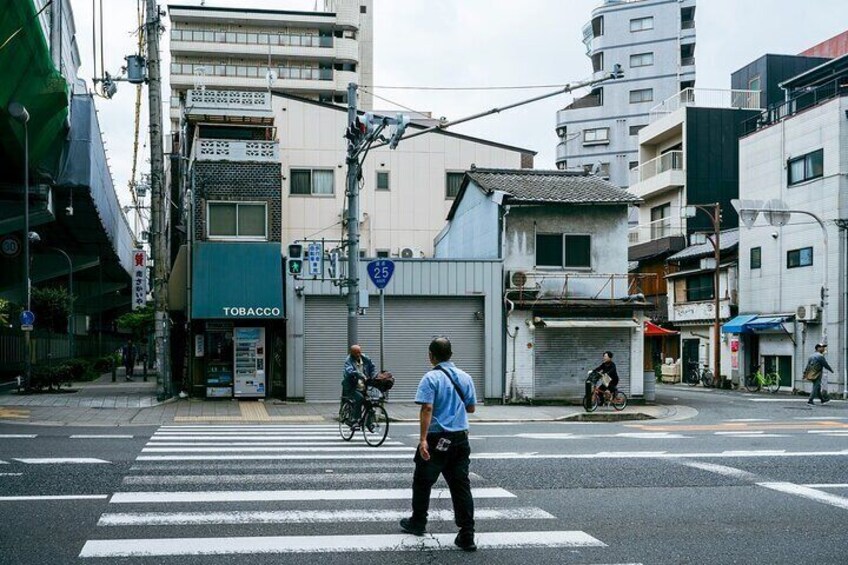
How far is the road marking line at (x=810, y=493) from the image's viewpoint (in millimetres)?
10594

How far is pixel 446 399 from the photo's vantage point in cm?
824

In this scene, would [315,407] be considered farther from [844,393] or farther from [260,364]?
[844,393]

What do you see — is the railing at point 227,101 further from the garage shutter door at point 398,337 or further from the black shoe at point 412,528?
the black shoe at point 412,528

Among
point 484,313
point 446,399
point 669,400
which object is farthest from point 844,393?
point 446,399

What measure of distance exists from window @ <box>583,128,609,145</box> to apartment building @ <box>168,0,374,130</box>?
19.9 metres

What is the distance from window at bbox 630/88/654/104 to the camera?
234ft

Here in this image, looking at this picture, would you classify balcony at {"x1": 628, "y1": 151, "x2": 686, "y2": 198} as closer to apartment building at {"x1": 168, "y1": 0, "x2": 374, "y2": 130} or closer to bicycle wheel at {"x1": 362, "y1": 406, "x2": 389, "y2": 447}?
apartment building at {"x1": 168, "y1": 0, "x2": 374, "y2": 130}

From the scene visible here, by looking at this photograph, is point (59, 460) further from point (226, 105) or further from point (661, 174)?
point (661, 174)

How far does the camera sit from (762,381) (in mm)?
38938

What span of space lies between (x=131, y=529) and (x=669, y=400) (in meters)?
25.2

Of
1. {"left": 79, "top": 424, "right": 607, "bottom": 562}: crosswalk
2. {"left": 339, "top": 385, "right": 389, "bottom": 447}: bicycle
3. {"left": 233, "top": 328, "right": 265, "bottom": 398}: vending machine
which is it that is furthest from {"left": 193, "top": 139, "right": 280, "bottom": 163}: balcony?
{"left": 79, "top": 424, "right": 607, "bottom": 562}: crosswalk

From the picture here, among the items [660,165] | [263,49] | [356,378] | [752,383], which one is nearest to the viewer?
[356,378]

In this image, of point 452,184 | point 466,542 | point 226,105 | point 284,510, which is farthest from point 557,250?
point 466,542

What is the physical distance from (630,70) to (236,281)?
5370cm
